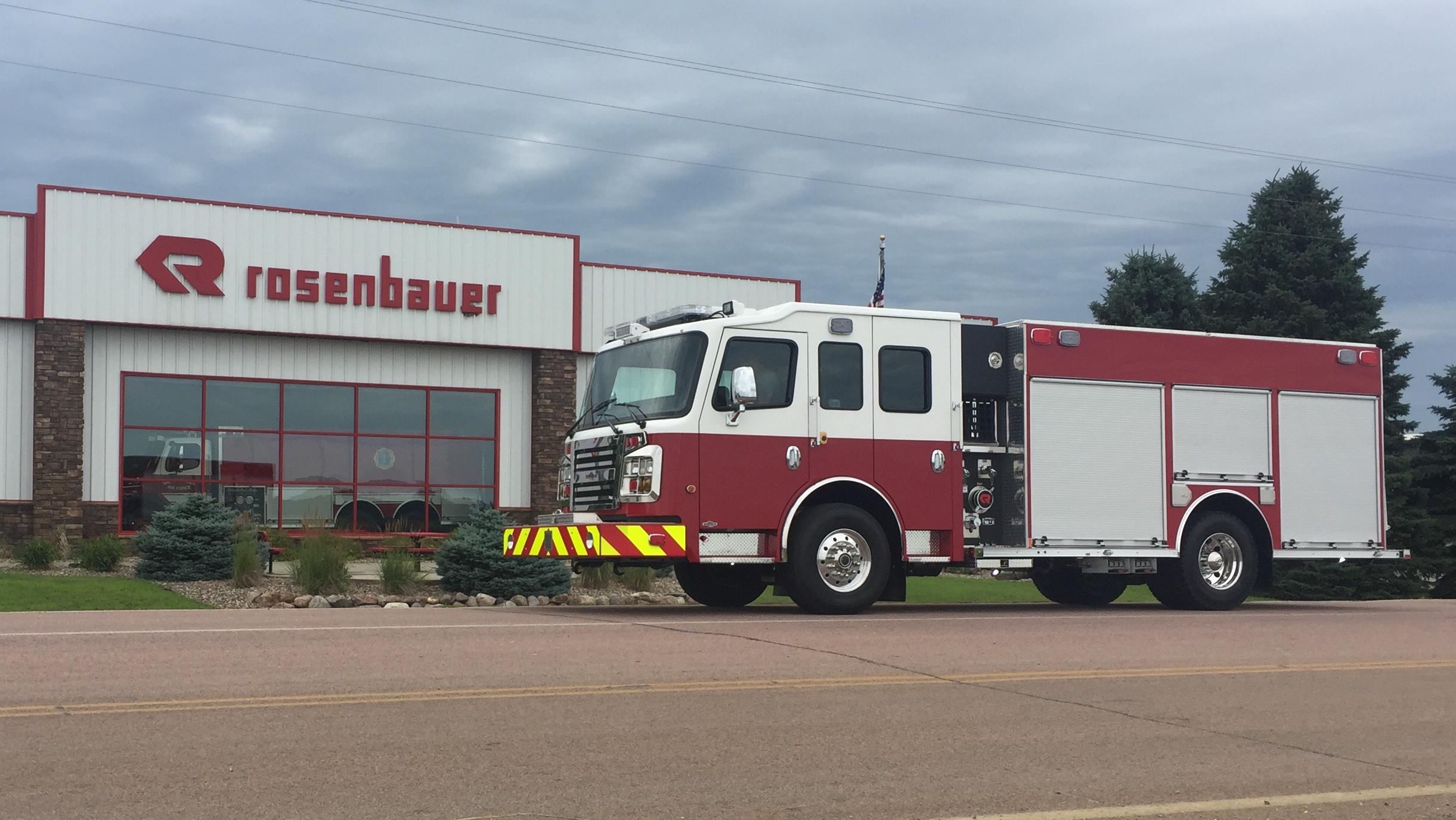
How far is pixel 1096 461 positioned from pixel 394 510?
18129mm

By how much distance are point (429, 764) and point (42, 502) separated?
22.9 m

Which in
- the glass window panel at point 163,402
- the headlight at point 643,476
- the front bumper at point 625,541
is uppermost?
the glass window panel at point 163,402

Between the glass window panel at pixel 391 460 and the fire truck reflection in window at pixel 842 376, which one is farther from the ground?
the fire truck reflection in window at pixel 842 376

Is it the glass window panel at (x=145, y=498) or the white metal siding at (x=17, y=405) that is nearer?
the white metal siding at (x=17, y=405)

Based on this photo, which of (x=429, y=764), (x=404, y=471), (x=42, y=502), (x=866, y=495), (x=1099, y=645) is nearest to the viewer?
(x=429, y=764)

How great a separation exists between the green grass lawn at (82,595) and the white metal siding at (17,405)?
278 inches

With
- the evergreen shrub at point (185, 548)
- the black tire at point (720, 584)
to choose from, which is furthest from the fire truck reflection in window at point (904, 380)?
the evergreen shrub at point (185, 548)

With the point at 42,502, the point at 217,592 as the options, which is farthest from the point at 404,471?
the point at 217,592

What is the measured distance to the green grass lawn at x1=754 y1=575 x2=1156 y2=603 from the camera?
20.6 metres

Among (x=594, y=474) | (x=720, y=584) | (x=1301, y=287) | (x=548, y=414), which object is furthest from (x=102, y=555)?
(x=1301, y=287)

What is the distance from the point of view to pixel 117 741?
680 cm

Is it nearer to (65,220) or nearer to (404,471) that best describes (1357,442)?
(404,471)

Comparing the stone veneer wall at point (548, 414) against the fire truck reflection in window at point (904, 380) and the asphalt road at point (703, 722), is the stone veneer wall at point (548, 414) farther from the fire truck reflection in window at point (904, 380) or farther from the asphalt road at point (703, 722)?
the asphalt road at point (703, 722)

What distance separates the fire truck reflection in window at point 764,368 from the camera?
13.6 meters
